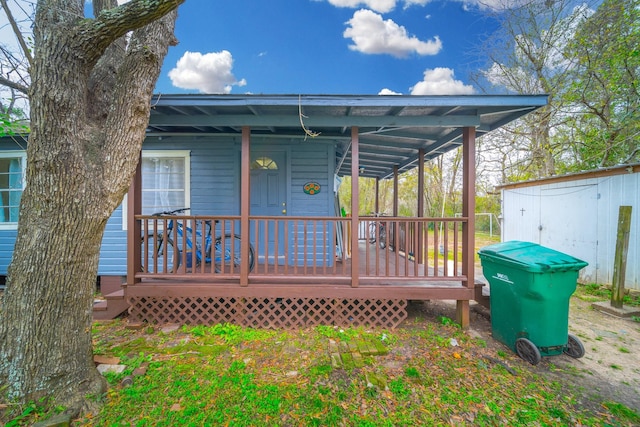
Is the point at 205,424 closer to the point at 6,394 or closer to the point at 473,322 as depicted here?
the point at 6,394

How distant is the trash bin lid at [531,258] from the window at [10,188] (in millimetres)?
7912

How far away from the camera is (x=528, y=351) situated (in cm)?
274

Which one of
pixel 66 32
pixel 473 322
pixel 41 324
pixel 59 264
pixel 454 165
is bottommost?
pixel 473 322

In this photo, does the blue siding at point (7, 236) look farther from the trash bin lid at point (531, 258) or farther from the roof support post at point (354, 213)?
the trash bin lid at point (531, 258)

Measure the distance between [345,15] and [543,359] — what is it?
45.1 ft

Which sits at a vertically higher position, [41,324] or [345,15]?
[345,15]

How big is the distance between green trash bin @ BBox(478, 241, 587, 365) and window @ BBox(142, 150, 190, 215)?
497 cm

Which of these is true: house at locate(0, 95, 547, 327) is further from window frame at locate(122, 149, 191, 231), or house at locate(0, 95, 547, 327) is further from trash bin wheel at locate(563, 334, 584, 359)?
trash bin wheel at locate(563, 334, 584, 359)

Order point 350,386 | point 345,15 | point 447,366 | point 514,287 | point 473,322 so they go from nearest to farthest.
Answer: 1. point 350,386
2. point 447,366
3. point 514,287
4. point 473,322
5. point 345,15

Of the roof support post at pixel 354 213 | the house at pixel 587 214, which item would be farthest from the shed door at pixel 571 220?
the roof support post at pixel 354 213

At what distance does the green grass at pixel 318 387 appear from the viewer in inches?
78.0

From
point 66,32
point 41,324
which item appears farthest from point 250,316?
point 66,32

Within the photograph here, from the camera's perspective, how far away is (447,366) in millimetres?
2670

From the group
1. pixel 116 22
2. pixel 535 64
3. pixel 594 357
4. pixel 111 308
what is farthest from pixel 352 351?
pixel 535 64
